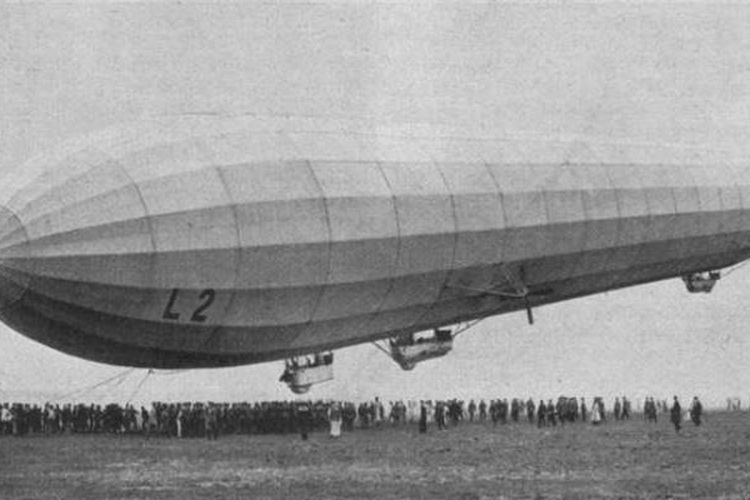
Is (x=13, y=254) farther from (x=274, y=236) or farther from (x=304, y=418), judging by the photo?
(x=304, y=418)

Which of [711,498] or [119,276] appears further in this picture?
[711,498]

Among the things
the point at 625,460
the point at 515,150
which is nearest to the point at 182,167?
the point at 515,150

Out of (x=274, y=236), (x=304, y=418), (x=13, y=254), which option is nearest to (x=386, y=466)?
(x=274, y=236)

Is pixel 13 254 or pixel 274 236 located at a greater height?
pixel 274 236

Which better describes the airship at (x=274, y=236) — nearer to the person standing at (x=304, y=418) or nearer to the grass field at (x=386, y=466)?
the grass field at (x=386, y=466)

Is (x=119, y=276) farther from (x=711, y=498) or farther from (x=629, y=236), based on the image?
(x=629, y=236)

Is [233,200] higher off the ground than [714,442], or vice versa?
[233,200]
